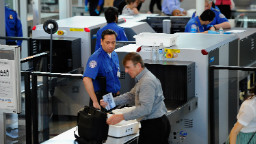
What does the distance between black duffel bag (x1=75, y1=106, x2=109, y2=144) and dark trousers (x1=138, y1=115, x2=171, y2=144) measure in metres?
0.41

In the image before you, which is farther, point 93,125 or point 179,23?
point 179,23

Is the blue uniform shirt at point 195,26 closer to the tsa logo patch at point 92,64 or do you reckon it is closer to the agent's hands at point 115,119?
the tsa logo patch at point 92,64

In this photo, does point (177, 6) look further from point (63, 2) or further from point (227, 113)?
point (227, 113)

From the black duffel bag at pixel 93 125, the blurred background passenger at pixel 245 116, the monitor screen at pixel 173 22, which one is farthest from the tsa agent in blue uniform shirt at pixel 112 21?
the blurred background passenger at pixel 245 116

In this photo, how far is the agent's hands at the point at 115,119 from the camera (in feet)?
17.4

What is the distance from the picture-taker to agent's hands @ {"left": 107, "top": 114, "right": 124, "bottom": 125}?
5.30 metres

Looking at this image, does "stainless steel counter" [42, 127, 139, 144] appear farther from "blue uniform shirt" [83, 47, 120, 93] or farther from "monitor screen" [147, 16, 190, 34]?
"monitor screen" [147, 16, 190, 34]

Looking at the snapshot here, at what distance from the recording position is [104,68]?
258 inches

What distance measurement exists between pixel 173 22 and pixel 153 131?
6.29 meters

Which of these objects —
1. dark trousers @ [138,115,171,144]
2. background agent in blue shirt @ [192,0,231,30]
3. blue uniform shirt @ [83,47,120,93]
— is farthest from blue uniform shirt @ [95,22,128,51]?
dark trousers @ [138,115,171,144]

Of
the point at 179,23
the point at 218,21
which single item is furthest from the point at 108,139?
the point at 179,23

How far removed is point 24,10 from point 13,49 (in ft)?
25.4

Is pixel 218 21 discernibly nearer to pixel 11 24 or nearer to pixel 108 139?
pixel 11 24

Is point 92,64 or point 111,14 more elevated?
point 111,14
